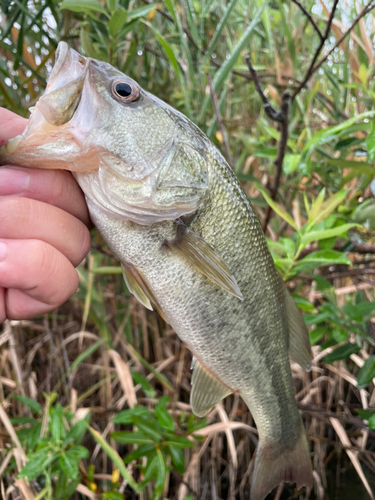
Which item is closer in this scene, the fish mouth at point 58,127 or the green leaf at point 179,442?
the fish mouth at point 58,127

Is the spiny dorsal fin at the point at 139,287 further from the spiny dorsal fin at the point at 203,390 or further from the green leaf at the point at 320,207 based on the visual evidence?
the green leaf at the point at 320,207

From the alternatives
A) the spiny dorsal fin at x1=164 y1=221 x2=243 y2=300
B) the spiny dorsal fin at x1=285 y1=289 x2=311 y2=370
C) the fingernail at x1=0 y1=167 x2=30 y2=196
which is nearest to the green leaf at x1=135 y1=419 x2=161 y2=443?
the spiny dorsal fin at x1=285 y1=289 x2=311 y2=370

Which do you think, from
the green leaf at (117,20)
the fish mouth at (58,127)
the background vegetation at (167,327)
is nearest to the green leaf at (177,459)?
the background vegetation at (167,327)

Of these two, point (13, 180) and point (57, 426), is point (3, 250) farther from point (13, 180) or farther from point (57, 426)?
point (57, 426)

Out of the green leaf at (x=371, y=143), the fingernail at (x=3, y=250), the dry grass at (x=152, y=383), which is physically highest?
the green leaf at (x=371, y=143)

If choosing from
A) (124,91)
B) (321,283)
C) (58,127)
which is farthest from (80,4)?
(321,283)
